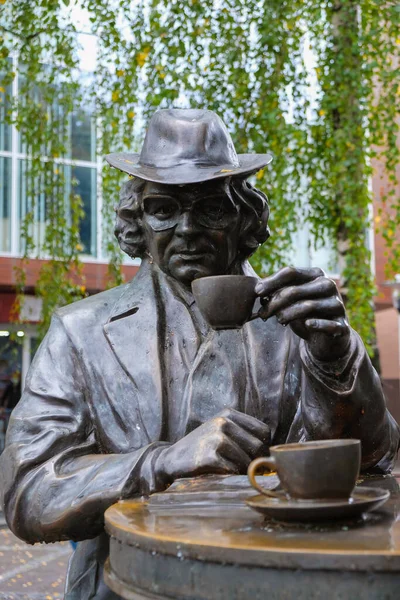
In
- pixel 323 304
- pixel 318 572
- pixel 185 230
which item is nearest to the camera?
pixel 318 572

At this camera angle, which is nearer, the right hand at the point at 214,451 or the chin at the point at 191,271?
the right hand at the point at 214,451

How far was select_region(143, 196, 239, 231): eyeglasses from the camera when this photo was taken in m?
3.00

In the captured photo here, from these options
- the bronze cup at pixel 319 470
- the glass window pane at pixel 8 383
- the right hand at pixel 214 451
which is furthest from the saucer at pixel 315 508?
the glass window pane at pixel 8 383

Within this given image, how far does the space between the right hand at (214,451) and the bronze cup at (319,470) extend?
1.77 feet

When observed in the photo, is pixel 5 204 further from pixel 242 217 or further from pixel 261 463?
pixel 261 463

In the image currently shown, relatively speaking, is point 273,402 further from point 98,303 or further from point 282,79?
point 282,79

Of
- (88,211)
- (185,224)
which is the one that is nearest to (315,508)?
(185,224)

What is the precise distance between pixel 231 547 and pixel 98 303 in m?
1.57

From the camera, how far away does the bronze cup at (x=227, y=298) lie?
8.20 ft

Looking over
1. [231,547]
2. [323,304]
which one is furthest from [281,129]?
[231,547]

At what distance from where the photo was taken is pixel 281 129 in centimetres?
869

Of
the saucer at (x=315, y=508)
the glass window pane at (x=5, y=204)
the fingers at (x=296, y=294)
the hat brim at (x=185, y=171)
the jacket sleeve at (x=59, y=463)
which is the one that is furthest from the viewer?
the glass window pane at (x=5, y=204)

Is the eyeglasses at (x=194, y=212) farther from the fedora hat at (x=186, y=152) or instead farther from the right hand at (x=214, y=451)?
the right hand at (x=214, y=451)

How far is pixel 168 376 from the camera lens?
301cm
